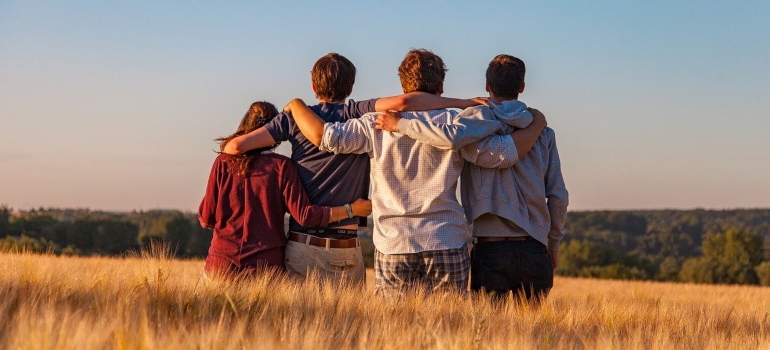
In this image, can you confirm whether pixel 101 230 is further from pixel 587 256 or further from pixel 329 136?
pixel 329 136

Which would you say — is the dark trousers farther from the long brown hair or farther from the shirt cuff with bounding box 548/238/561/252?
the long brown hair

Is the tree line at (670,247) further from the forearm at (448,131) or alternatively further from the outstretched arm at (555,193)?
the forearm at (448,131)

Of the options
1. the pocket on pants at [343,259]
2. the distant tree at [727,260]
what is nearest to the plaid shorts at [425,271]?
the pocket on pants at [343,259]

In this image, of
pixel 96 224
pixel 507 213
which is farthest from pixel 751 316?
pixel 96 224

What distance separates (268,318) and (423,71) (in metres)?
2.18

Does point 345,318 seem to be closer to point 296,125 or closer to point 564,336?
point 564,336

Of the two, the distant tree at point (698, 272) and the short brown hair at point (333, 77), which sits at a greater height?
the short brown hair at point (333, 77)

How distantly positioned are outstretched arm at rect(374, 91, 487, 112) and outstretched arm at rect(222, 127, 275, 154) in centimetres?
81

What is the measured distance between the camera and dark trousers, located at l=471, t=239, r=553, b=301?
6.10m

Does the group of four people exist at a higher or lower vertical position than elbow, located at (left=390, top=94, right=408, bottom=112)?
lower

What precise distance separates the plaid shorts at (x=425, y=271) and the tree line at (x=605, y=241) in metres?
21.5

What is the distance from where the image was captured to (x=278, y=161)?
6266 millimetres

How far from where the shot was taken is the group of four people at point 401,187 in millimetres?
5926

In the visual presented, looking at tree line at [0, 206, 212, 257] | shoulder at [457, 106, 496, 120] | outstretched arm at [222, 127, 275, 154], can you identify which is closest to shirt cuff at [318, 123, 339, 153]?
outstretched arm at [222, 127, 275, 154]
